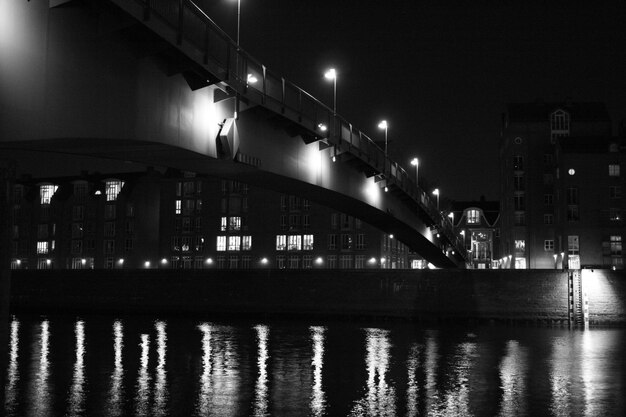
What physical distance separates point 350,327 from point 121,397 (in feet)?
107

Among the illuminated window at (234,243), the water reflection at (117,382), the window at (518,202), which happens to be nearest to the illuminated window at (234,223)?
the illuminated window at (234,243)

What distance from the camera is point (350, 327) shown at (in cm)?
5528

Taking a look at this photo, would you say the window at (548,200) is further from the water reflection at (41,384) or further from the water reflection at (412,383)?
the water reflection at (41,384)

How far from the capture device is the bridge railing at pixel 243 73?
19120mm

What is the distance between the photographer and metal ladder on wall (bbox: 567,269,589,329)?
57844 mm

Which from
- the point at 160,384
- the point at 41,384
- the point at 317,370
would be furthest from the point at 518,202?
the point at 41,384

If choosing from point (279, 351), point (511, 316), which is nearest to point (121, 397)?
point (279, 351)

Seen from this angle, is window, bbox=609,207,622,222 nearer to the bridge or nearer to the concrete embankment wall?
the concrete embankment wall

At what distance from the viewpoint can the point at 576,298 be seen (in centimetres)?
5838

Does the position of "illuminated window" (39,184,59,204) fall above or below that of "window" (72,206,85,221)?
above

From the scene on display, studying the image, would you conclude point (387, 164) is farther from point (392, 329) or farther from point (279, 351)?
point (392, 329)

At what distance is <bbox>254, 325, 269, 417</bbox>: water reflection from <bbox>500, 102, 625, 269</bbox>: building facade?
169ft

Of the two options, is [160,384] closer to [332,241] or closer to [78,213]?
[332,241]

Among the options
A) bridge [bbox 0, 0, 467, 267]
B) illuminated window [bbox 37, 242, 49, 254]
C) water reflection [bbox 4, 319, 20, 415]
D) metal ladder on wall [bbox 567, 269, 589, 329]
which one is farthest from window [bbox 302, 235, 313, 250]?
bridge [bbox 0, 0, 467, 267]
